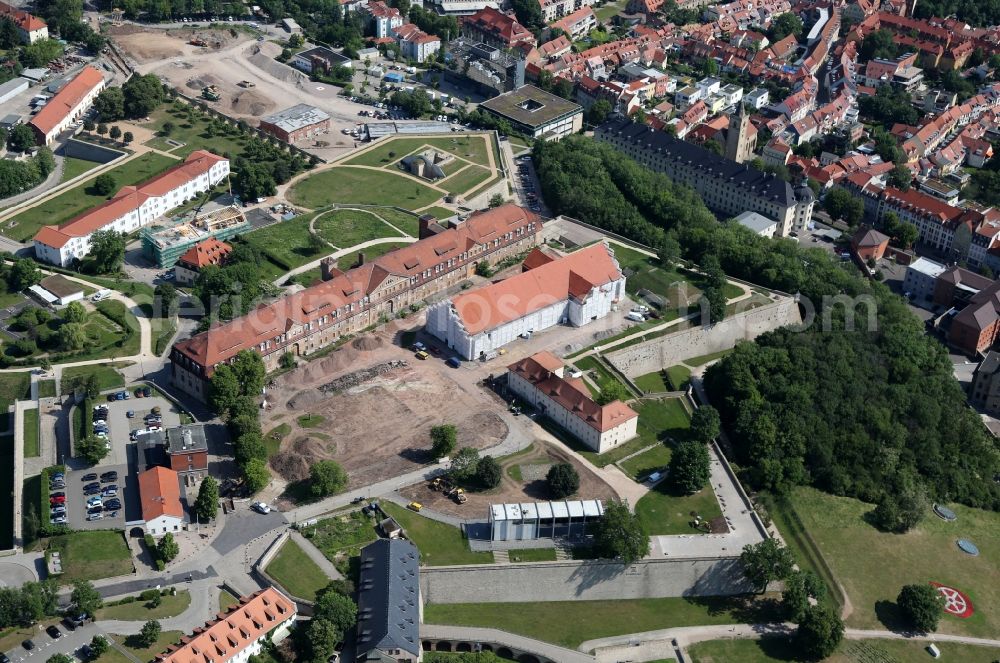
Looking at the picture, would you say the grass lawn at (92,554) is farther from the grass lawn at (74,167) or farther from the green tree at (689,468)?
the grass lawn at (74,167)

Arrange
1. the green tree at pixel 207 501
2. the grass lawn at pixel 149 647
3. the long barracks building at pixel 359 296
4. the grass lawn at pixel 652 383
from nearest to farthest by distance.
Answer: the grass lawn at pixel 149 647 → the green tree at pixel 207 501 → the long barracks building at pixel 359 296 → the grass lawn at pixel 652 383

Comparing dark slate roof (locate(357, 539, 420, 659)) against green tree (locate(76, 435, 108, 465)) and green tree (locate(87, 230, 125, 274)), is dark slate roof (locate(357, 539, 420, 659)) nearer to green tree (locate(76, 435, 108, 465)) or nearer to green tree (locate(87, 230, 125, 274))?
green tree (locate(76, 435, 108, 465))

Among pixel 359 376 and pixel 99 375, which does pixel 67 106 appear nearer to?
pixel 99 375

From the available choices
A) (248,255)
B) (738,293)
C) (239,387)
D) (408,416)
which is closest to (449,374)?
(408,416)

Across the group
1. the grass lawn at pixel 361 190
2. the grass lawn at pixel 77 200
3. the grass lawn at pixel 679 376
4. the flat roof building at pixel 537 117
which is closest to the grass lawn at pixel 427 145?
the grass lawn at pixel 361 190

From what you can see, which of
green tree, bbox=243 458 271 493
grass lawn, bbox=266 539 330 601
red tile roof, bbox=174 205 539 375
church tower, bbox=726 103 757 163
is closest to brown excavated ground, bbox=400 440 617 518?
grass lawn, bbox=266 539 330 601

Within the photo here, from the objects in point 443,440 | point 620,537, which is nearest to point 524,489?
point 443,440
